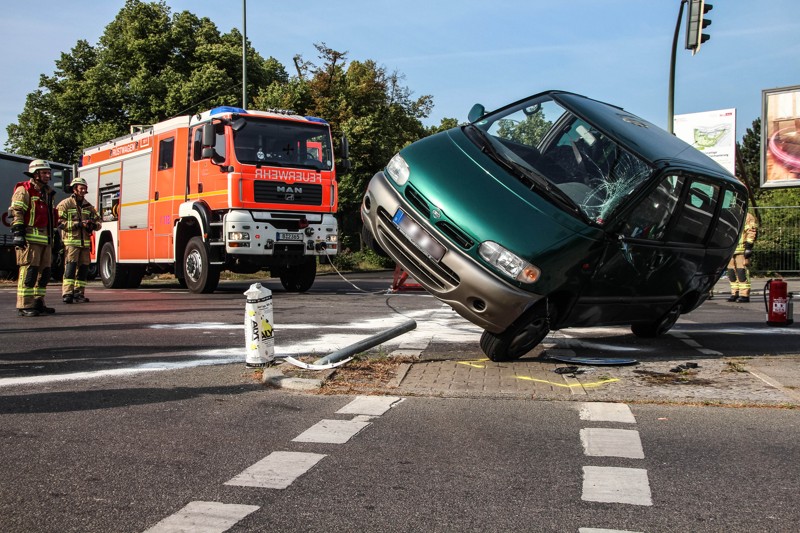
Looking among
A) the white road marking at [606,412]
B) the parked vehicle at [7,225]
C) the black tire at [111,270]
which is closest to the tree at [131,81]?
the parked vehicle at [7,225]

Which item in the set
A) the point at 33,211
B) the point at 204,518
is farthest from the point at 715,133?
the point at 204,518

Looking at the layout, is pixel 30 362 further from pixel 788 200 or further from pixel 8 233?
pixel 788 200

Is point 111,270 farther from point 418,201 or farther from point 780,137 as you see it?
point 780,137

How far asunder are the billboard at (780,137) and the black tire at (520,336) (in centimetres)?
2545

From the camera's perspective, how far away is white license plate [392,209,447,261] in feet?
21.0

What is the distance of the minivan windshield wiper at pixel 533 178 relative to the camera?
20.9 feet

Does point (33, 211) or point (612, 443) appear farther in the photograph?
point (33, 211)

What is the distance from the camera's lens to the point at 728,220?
24.9 ft

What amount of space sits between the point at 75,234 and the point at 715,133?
22.3m

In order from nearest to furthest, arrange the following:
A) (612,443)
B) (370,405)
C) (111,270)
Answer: (612,443), (370,405), (111,270)

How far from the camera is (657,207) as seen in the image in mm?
6711

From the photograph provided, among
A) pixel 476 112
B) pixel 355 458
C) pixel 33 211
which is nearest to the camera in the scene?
pixel 355 458

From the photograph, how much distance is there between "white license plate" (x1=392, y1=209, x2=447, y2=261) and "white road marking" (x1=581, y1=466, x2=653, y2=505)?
2.72 metres

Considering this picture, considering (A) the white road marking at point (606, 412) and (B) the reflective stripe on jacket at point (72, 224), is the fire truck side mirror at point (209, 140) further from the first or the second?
(A) the white road marking at point (606, 412)
